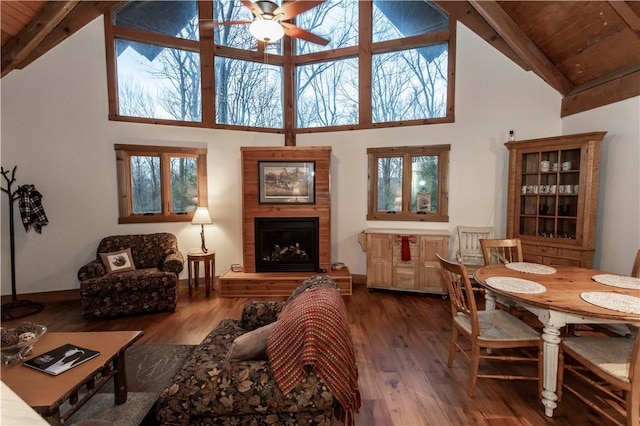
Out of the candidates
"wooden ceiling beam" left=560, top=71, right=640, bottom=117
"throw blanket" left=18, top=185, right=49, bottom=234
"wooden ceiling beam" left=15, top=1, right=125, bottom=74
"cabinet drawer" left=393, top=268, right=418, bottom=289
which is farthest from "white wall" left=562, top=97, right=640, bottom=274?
"throw blanket" left=18, top=185, right=49, bottom=234

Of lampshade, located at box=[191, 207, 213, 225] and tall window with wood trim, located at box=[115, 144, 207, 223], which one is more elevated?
tall window with wood trim, located at box=[115, 144, 207, 223]

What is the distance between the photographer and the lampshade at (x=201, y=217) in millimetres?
4570

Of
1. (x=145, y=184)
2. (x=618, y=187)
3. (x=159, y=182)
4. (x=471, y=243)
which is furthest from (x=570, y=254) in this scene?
(x=145, y=184)

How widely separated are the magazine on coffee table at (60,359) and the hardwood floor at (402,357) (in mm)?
1279

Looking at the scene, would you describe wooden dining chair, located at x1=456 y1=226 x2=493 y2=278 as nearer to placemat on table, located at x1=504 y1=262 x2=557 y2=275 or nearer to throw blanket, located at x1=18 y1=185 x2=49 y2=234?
placemat on table, located at x1=504 y1=262 x2=557 y2=275

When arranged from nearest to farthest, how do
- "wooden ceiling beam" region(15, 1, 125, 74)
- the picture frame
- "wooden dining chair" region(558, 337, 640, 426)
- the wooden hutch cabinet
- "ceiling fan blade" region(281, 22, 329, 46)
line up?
"wooden dining chair" region(558, 337, 640, 426) < "ceiling fan blade" region(281, 22, 329, 46) < the wooden hutch cabinet < "wooden ceiling beam" region(15, 1, 125, 74) < the picture frame

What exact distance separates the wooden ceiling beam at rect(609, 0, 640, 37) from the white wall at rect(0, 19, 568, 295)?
130 cm

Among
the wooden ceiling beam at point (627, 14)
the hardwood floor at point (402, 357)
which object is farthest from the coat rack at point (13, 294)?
the wooden ceiling beam at point (627, 14)

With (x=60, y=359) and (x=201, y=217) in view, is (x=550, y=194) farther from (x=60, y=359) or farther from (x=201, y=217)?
(x=60, y=359)

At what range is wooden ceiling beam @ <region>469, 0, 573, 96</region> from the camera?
12.1 feet

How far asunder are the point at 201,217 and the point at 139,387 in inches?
100.0

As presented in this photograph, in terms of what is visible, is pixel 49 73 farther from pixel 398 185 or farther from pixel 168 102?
pixel 398 185

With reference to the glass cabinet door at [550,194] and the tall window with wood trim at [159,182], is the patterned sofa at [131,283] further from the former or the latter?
the glass cabinet door at [550,194]

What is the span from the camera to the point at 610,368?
1.83 meters
